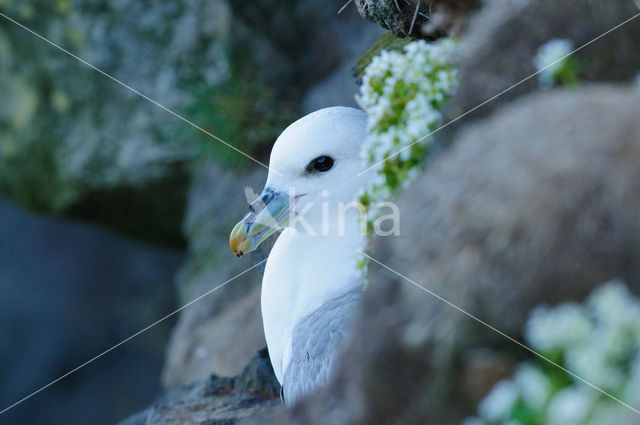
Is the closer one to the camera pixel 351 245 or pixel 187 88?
pixel 351 245

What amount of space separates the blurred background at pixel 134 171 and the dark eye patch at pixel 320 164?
148 centimetres

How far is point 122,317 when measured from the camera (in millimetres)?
5121

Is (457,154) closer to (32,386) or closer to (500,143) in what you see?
(500,143)

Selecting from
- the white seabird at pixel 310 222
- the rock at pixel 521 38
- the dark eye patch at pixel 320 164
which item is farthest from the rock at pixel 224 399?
the rock at pixel 521 38

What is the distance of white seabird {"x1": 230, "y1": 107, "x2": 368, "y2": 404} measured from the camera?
165 cm

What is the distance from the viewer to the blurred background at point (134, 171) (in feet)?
12.1

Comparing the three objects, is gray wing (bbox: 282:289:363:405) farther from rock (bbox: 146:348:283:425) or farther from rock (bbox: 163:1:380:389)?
rock (bbox: 163:1:380:389)

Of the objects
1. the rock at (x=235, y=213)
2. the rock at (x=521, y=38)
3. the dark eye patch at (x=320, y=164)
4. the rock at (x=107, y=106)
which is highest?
the rock at (x=107, y=106)

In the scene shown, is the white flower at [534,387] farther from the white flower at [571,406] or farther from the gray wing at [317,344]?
the gray wing at [317,344]

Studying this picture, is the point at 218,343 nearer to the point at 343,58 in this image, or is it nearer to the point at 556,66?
the point at 343,58

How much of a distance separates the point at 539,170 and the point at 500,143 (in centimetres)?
8

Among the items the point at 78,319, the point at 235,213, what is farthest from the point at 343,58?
the point at 78,319

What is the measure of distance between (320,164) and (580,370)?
992 millimetres

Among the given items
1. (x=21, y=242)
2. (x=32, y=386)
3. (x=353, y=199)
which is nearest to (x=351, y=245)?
(x=353, y=199)
